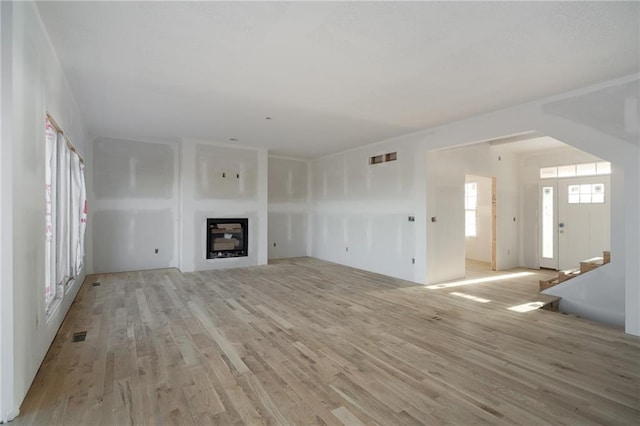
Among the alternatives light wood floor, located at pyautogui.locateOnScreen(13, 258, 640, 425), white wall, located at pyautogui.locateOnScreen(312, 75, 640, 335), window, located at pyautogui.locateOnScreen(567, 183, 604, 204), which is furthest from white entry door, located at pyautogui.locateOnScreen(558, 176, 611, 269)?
light wood floor, located at pyautogui.locateOnScreen(13, 258, 640, 425)

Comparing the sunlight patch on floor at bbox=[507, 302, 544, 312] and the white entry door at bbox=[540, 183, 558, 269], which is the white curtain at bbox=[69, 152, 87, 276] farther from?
the white entry door at bbox=[540, 183, 558, 269]

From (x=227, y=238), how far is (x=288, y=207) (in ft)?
7.01

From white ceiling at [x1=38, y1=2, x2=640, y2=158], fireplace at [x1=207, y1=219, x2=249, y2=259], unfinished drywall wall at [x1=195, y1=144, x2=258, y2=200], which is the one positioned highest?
white ceiling at [x1=38, y1=2, x2=640, y2=158]

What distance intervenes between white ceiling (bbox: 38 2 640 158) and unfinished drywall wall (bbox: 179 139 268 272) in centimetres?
192

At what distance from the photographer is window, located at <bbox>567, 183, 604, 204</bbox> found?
6.54 m

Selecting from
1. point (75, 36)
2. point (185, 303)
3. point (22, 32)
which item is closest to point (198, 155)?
point (185, 303)

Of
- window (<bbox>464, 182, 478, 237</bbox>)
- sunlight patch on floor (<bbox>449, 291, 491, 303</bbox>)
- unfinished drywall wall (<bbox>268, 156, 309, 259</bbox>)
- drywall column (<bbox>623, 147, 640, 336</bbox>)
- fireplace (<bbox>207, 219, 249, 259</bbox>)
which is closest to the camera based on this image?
drywall column (<bbox>623, 147, 640, 336</bbox>)

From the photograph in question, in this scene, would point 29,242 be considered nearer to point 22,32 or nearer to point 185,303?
point 22,32

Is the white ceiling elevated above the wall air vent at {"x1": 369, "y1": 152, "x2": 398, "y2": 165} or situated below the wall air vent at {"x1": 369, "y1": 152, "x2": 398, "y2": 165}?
above

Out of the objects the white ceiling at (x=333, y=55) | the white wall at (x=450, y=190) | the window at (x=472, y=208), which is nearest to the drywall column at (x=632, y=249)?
the white wall at (x=450, y=190)

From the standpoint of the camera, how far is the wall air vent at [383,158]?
627cm

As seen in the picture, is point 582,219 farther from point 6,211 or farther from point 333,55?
point 6,211

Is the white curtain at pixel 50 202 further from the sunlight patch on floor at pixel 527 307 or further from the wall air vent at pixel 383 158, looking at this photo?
the sunlight patch on floor at pixel 527 307

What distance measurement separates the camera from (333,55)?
112 inches
